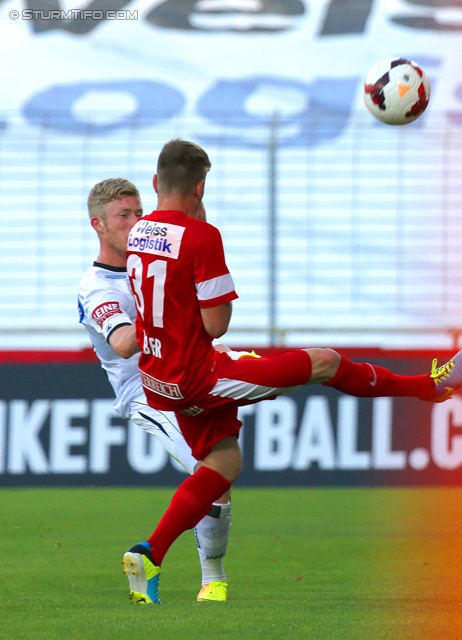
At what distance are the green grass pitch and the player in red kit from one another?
1.44 feet

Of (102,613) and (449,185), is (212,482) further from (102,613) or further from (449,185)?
(449,185)

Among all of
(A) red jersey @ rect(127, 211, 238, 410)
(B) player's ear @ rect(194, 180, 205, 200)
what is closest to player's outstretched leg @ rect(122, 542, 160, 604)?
(A) red jersey @ rect(127, 211, 238, 410)

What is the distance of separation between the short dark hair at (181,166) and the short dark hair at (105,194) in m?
0.94

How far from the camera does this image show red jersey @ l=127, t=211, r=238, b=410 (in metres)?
4.61

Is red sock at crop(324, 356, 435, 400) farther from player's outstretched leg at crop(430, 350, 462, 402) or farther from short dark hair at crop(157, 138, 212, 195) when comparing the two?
short dark hair at crop(157, 138, 212, 195)

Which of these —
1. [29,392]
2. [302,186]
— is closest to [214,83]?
[302,186]

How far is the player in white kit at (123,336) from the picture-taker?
Result: 16.8 feet

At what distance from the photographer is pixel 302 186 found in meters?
12.8

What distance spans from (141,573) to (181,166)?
1.64 metres

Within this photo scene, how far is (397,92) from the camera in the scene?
6266 millimetres

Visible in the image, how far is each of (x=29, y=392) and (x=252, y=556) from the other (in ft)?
13.5

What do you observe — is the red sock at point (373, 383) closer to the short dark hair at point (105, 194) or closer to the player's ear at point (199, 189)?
the player's ear at point (199, 189)

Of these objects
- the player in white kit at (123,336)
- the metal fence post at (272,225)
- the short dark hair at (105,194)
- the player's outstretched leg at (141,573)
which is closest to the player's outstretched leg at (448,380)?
the player in white kit at (123,336)

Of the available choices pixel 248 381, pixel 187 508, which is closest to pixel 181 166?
pixel 248 381
